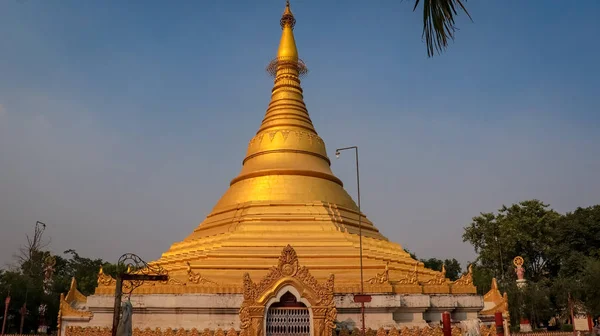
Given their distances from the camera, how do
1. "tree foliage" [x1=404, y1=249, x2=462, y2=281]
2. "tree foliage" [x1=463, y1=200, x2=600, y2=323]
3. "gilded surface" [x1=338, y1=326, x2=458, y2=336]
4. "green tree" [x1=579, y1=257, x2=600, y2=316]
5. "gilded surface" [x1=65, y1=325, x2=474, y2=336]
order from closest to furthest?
"gilded surface" [x1=65, y1=325, x2=474, y2=336], "gilded surface" [x1=338, y1=326, x2=458, y2=336], "green tree" [x1=579, y1=257, x2=600, y2=316], "tree foliage" [x1=463, y1=200, x2=600, y2=323], "tree foliage" [x1=404, y1=249, x2=462, y2=281]

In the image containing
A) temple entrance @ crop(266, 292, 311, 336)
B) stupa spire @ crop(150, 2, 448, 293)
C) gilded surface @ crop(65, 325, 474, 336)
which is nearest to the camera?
temple entrance @ crop(266, 292, 311, 336)

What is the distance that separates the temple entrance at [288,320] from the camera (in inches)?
555

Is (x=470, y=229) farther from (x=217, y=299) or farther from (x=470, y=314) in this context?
(x=217, y=299)

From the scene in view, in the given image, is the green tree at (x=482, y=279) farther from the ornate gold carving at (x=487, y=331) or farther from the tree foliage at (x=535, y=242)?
the ornate gold carving at (x=487, y=331)

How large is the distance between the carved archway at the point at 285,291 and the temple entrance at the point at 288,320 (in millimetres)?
227

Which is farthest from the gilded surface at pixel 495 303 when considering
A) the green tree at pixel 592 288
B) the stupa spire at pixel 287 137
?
the green tree at pixel 592 288

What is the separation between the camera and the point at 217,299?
1564 cm

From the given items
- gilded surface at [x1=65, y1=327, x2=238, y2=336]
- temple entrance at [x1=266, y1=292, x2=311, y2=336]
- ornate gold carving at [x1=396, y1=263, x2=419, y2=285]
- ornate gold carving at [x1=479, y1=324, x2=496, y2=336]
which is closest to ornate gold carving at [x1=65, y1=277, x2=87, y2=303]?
gilded surface at [x1=65, y1=327, x2=238, y2=336]

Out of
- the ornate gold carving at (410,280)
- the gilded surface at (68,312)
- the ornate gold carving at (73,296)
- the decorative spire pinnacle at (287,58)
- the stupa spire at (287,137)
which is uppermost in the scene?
the decorative spire pinnacle at (287,58)

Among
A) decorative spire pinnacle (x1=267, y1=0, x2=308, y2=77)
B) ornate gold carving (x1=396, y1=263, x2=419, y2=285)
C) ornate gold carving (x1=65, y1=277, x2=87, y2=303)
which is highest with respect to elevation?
decorative spire pinnacle (x1=267, y1=0, x2=308, y2=77)

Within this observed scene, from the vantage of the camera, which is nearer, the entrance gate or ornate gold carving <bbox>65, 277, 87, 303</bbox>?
the entrance gate

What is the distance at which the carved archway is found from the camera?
45.7 ft

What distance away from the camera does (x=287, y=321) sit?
1419 cm

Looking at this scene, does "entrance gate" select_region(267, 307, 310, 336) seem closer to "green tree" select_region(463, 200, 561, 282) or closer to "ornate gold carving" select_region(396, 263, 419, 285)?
"ornate gold carving" select_region(396, 263, 419, 285)
